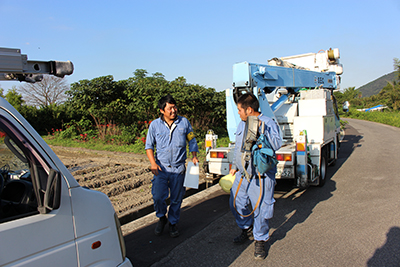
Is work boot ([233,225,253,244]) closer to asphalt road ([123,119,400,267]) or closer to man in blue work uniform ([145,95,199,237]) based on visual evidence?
asphalt road ([123,119,400,267])

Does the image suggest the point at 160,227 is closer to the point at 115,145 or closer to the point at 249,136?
the point at 249,136

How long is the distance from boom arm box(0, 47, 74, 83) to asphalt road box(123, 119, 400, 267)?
246cm

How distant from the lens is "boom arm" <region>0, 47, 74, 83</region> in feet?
5.92

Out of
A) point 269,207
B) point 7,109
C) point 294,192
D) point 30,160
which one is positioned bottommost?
point 294,192

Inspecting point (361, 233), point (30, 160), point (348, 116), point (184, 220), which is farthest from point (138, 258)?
point (348, 116)

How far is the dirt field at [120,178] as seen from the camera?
566 centimetres

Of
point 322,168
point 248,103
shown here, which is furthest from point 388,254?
point 322,168

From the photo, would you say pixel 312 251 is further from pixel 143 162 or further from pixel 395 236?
pixel 143 162

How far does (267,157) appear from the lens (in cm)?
347

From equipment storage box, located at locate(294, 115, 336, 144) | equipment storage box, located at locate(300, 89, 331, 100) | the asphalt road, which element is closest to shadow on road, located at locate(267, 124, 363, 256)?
the asphalt road

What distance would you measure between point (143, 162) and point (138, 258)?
592cm

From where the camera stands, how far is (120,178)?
7.34 m

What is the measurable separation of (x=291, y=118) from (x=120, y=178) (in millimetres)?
4422

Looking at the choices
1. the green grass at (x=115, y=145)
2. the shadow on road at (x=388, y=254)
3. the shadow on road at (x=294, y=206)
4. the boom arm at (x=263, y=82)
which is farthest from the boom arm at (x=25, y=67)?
the green grass at (x=115, y=145)
